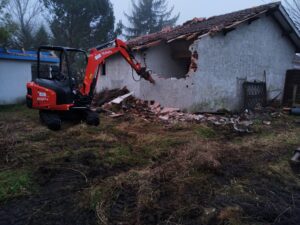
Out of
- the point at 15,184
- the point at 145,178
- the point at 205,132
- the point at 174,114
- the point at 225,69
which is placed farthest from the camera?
the point at 225,69

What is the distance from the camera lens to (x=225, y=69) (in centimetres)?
1068

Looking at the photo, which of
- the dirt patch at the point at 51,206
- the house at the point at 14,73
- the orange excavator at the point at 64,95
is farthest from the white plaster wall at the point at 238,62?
the house at the point at 14,73

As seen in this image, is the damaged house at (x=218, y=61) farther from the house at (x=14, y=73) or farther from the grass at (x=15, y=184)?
the grass at (x=15, y=184)

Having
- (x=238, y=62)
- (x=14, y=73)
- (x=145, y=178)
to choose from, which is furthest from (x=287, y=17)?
(x=14, y=73)

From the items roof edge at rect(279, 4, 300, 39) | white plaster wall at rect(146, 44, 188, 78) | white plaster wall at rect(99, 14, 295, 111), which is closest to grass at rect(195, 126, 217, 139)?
white plaster wall at rect(99, 14, 295, 111)

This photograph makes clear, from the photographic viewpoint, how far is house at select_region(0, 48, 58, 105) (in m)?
13.2

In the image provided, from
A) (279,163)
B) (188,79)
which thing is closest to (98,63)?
(188,79)

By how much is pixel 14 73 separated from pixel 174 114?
9.35m

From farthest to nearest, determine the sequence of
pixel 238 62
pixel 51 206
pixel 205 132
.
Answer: pixel 238 62, pixel 205 132, pixel 51 206

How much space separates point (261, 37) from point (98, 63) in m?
8.33

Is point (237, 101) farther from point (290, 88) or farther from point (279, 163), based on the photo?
point (279, 163)

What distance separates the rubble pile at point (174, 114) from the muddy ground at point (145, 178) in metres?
1.34

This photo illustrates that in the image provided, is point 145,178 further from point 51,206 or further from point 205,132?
point 205,132

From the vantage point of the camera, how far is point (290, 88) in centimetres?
1325
